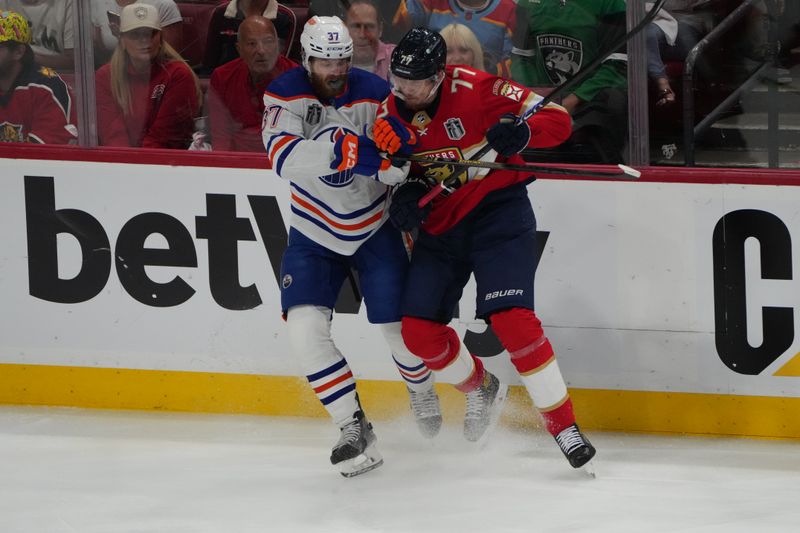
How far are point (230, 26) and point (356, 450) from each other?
1517 mm

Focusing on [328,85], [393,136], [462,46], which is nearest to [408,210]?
[393,136]

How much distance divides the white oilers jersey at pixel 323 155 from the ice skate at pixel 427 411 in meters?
0.53

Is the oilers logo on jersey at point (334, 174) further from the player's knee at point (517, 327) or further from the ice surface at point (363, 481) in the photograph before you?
the ice surface at point (363, 481)

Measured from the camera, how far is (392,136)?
3375 mm

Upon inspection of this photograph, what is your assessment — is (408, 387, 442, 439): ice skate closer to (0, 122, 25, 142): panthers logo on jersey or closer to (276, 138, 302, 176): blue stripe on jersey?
(276, 138, 302, 176): blue stripe on jersey

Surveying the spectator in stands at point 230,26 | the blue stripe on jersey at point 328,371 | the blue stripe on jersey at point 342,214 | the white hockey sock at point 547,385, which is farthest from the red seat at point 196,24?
the white hockey sock at point 547,385

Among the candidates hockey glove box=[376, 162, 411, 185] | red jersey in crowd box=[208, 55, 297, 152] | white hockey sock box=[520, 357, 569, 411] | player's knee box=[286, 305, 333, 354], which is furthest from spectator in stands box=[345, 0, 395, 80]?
white hockey sock box=[520, 357, 569, 411]

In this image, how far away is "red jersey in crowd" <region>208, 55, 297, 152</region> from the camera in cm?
411

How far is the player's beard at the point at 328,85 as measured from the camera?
3.44 m

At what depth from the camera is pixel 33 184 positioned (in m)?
4.32

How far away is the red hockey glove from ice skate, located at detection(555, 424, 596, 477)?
3.02 ft

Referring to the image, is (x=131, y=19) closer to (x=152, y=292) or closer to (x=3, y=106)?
(x=3, y=106)

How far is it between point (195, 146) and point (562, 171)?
140 cm

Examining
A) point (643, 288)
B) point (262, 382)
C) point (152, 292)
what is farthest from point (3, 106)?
point (643, 288)
